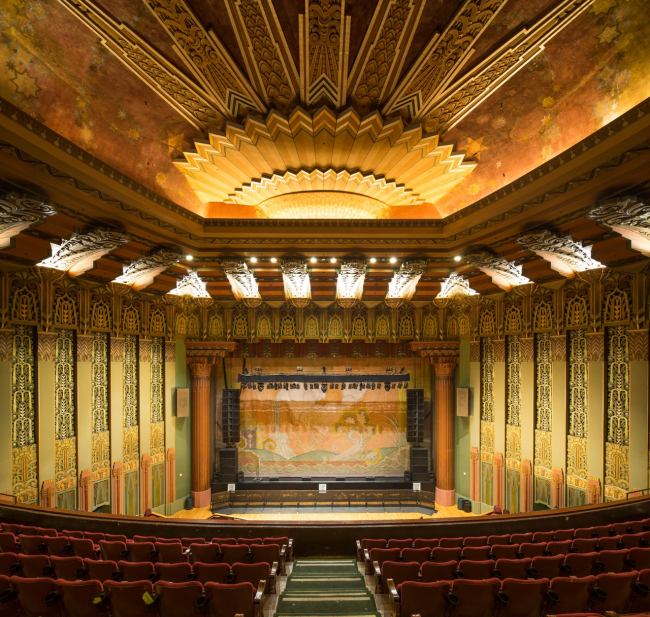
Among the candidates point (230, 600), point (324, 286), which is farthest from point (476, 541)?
point (324, 286)

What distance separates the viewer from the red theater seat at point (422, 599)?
371cm

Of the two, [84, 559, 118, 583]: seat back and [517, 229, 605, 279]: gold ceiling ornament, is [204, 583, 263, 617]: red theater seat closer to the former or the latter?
[84, 559, 118, 583]: seat back

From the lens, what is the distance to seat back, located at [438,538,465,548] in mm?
5613

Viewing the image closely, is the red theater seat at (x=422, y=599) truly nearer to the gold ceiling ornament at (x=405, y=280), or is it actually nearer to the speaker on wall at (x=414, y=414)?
the gold ceiling ornament at (x=405, y=280)

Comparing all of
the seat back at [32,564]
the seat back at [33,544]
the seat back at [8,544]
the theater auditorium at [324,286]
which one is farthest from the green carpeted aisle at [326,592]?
the seat back at [8,544]

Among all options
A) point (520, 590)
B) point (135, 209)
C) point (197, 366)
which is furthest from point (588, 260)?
point (197, 366)

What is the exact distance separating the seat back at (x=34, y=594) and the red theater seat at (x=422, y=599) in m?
3.45

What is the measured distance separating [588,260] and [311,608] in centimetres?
686

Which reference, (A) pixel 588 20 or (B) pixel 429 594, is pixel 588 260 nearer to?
(A) pixel 588 20

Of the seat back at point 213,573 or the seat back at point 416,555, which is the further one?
the seat back at point 416,555

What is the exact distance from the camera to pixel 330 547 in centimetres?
604

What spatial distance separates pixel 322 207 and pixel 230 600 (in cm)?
611

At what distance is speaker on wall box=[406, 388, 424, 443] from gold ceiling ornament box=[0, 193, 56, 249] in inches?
438

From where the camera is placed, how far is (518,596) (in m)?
3.76
